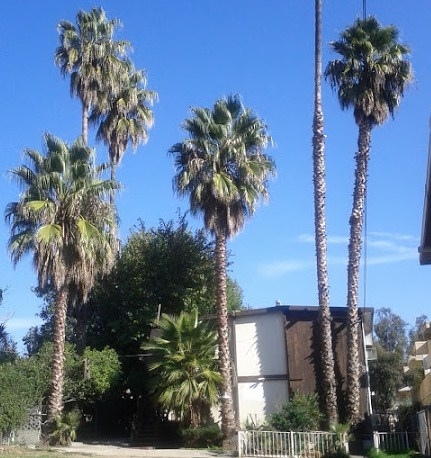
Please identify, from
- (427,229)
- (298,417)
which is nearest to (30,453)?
(298,417)

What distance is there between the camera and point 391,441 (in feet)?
89.7

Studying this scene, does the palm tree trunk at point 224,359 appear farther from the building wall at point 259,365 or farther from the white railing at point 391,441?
the white railing at point 391,441

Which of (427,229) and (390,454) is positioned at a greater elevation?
(427,229)

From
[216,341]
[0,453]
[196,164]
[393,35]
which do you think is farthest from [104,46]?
[0,453]

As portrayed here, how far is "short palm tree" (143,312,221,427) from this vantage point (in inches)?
1214

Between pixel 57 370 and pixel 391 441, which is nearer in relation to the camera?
pixel 391 441

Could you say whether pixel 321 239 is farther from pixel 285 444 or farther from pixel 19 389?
pixel 19 389

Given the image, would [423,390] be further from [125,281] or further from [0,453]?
[125,281]

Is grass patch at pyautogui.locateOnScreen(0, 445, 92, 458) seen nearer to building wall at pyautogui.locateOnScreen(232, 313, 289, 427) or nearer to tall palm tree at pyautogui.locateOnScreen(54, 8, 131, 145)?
building wall at pyautogui.locateOnScreen(232, 313, 289, 427)

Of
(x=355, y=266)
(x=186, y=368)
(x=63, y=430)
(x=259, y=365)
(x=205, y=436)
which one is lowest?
(x=205, y=436)

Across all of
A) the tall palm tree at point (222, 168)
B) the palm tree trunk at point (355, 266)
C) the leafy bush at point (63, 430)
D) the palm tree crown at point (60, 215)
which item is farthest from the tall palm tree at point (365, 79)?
the leafy bush at point (63, 430)

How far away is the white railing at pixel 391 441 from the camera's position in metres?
27.1

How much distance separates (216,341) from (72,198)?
8.83 meters

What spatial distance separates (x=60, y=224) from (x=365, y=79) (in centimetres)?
1514
